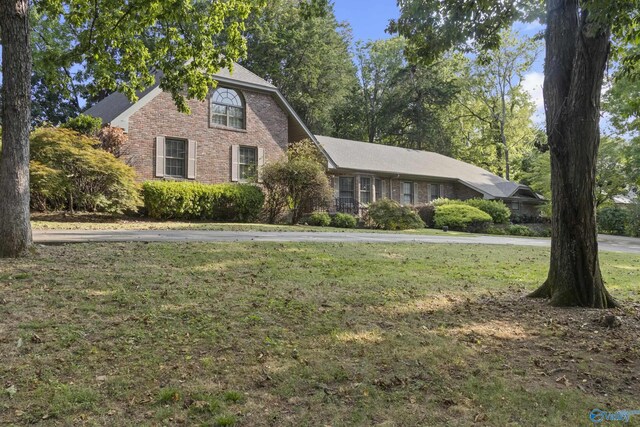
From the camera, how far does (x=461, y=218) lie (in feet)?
77.6

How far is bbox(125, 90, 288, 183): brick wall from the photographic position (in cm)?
1870

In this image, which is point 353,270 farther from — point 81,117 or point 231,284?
point 81,117

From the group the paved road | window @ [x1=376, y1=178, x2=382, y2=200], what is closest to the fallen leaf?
the paved road

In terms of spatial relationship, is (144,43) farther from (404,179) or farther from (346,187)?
(404,179)

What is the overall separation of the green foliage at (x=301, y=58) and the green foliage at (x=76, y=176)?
18.0 meters

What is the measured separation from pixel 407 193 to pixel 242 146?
11367 mm

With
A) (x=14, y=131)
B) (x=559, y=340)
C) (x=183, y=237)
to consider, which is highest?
(x=14, y=131)

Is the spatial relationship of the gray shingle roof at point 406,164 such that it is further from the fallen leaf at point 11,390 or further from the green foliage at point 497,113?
the fallen leaf at point 11,390

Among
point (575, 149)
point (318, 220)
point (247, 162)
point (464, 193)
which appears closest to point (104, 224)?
point (247, 162)

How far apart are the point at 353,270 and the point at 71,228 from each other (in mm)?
8766

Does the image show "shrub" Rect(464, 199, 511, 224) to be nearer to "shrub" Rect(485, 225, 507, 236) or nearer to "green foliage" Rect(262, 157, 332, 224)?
"shrub" Rect(485, 225, 507, 236)

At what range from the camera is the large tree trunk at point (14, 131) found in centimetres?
676

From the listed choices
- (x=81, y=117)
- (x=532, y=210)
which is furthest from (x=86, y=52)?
(x=532, y=210)

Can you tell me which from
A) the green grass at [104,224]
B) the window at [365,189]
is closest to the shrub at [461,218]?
the window at [365,189]
